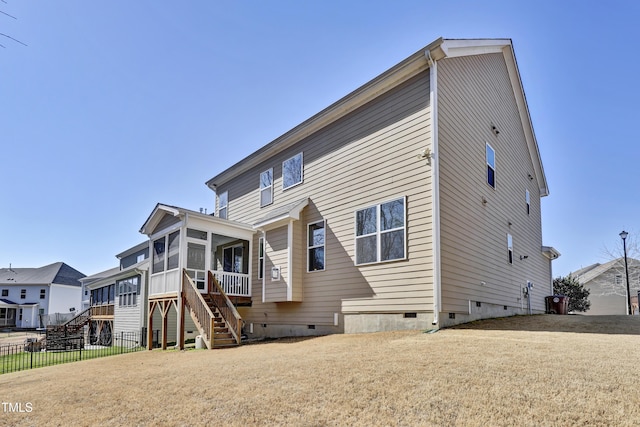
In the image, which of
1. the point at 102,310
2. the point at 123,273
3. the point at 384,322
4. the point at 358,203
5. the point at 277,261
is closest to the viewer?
the point at 384,322

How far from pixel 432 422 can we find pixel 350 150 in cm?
917

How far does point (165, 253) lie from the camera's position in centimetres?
1459

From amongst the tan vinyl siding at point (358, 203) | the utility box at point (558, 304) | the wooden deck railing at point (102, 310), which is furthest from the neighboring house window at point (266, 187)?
the wooden deck railing at point (102, 310)

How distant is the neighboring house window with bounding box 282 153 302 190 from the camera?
1419 centimetres

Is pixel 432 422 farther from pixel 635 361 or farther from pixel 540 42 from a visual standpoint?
pixel 540 42

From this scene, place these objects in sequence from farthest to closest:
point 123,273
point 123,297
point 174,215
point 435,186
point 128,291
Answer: point 123,297, point 128,291, point 123,273, point 174,215, point 435,186

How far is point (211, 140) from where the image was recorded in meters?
18.6

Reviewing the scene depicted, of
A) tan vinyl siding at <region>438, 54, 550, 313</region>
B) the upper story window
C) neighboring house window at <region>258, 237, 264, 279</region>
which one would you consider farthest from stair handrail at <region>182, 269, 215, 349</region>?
tan vinyl siding at <region>438, 54, 550, 313</region>

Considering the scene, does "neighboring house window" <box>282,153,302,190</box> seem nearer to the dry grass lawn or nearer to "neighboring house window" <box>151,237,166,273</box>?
"neighboring house window" <box>151,237,166,273</box>

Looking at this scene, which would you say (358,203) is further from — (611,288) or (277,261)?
(611,288)

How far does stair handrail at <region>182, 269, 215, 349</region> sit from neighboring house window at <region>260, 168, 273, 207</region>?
394 centimetres

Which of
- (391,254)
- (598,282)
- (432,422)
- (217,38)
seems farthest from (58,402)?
(598,282)

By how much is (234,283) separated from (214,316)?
2.64m

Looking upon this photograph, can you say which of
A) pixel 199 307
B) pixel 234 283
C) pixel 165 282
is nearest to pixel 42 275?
pixel 165 282
